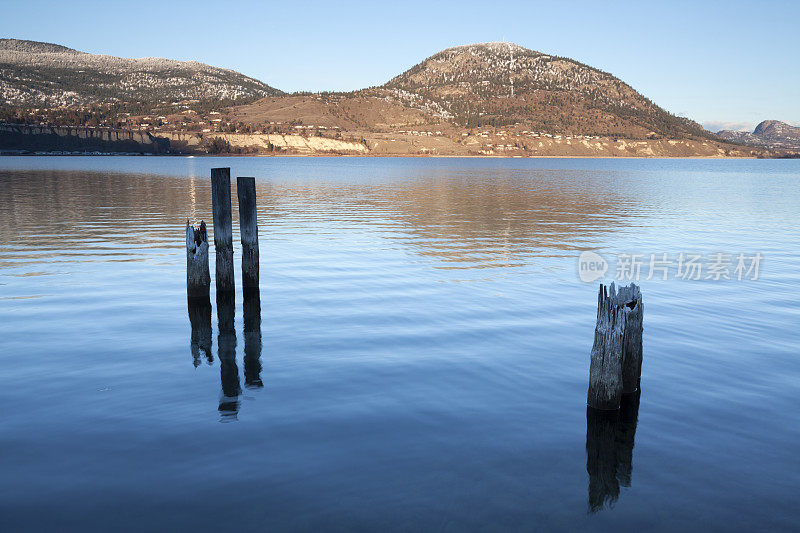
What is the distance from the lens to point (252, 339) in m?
11.9

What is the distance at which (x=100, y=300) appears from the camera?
14.4 m

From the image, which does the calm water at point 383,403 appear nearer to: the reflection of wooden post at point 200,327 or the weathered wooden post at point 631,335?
the reflection of wooden post at point 200,327

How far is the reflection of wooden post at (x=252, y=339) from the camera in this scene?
9.80 meters

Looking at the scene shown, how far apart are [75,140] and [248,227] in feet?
630

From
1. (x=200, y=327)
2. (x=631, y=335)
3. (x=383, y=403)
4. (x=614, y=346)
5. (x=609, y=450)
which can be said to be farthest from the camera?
(x=200, y=327)

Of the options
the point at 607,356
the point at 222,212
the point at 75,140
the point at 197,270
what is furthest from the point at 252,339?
the point at 75,140

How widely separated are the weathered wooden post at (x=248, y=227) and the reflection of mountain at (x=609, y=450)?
8.90 metres

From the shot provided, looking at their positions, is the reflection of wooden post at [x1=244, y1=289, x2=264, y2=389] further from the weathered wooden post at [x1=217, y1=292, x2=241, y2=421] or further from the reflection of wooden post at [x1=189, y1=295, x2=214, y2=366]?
the reflection of wooden post at [x1=189, y1=295, x2=214, y2=366]

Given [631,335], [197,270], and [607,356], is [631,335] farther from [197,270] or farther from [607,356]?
[197,270]

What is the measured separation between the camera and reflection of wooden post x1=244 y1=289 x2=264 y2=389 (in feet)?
32.2

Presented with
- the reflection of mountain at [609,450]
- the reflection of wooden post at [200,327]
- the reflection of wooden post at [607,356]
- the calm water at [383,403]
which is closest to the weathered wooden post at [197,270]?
the reflection of wooden post at [200,327]

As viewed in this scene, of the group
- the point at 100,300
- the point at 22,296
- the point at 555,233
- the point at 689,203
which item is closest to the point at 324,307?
the point at 100,300

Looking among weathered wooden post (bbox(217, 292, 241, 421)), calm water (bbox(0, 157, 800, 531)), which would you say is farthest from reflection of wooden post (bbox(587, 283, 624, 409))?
weathered wooden post (bbox(217, 292, 241, 421))

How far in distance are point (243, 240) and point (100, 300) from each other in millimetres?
3670
